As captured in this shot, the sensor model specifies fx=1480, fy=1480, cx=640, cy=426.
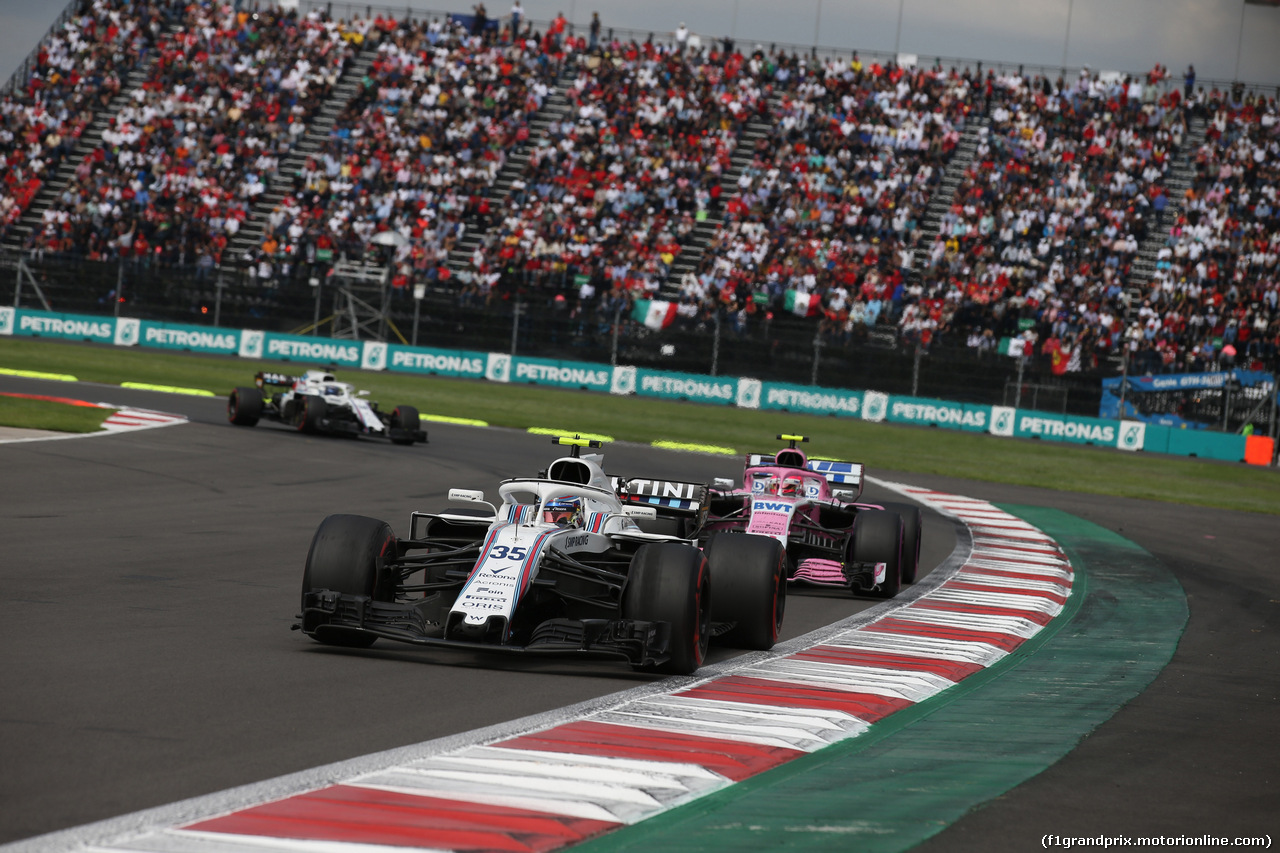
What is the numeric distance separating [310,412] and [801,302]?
59.7 ft

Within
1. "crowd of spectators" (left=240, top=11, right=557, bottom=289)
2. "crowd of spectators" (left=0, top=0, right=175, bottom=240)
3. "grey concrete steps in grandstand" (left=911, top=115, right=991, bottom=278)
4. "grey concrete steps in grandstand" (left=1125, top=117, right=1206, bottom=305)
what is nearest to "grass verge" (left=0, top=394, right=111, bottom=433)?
"crowd of spectators" (left=240, top=11, right=557, bottom=289)

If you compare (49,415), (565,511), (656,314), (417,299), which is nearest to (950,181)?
(656,314)

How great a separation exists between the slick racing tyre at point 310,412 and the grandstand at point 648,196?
14956 millimetres

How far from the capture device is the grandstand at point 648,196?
38.4 meters

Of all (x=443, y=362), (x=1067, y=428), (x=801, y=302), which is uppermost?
(x=801, y=302)

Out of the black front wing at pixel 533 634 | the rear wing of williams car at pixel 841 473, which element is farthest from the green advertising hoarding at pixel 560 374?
the black front wing at pixel 533 634

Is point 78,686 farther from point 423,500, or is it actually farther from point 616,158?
point 616,158

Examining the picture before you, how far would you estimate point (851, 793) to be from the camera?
6.00 m

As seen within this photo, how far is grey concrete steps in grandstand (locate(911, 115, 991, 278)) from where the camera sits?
137 ft

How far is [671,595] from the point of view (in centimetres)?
822

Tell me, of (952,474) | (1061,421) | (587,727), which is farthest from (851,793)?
(1061,421)

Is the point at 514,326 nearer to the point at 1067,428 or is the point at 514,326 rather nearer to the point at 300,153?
the point at 300,153

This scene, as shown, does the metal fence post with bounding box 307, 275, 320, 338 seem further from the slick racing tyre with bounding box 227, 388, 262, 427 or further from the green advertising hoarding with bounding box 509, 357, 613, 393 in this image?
the slick racing tyre with bounding box 227, 388, 262, 427

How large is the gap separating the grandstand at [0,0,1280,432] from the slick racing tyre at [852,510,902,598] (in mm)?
24617
